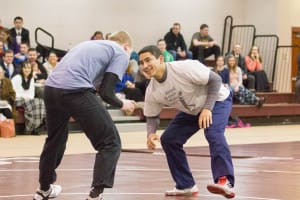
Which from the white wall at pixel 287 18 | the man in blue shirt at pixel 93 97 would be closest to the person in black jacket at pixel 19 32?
the white wall at pixel 287 18

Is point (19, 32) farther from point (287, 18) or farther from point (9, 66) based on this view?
point (287, 18)

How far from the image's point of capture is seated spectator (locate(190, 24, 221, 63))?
62.1 ft

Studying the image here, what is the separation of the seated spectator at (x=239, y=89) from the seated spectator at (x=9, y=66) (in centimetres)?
522

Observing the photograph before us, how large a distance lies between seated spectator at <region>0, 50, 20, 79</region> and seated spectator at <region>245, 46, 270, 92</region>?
662 cm

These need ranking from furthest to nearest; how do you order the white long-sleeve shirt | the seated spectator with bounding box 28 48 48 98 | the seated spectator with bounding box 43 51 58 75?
the seated spectator with bounding box 43 51 58 75
the seated spectator with bounding box 28 48 48 98
the white long-sleeve shirt

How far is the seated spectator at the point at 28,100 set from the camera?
1428 cm

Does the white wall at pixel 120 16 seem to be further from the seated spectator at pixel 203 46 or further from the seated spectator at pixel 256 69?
the seated spectator at pixel 256 69

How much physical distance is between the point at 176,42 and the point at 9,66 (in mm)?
5304

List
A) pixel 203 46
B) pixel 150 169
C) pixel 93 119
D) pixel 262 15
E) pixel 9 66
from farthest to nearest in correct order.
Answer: pixel 262 15 < pixel 203 46 < pixel 9 66 < pixel 150 169 < pixel 93 119

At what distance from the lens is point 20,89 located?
47.2ft

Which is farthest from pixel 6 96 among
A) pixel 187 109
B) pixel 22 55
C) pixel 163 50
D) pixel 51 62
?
pixel 187 109

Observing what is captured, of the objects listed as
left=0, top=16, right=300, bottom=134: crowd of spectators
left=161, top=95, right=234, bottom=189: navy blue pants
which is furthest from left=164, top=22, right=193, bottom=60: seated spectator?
left=161, top=95, right=234, bottom=189: navy blue pants

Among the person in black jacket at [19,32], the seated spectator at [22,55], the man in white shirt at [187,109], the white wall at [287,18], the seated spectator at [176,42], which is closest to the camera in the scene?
the man in white shirt at [187,109]

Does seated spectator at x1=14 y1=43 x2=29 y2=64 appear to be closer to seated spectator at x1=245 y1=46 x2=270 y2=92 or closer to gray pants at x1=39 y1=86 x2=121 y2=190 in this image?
seated spectator at x1=245 y1=46 x2=270 y2=92
